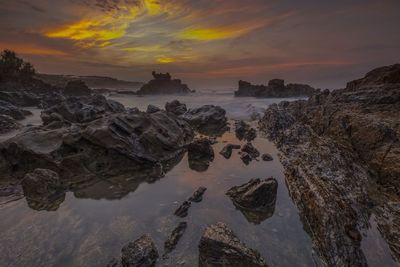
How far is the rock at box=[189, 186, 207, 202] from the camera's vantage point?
25.0ft

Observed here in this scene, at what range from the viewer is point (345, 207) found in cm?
591

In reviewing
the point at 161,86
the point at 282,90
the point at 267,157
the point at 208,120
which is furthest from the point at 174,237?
the point at 161,86

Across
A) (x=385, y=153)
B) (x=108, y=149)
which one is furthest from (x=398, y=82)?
(x=108, y=149)

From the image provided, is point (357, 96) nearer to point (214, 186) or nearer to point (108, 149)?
point (214, 186)

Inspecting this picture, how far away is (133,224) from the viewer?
21.1 ft

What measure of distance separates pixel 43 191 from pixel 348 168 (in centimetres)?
1028

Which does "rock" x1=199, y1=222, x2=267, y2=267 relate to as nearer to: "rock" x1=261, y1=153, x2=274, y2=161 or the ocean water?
the ocean water

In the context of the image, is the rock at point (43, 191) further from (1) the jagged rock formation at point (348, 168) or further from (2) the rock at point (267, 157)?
(2) the rock at point (267, 157)

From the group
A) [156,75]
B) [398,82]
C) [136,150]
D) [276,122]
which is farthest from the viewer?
[156,75]

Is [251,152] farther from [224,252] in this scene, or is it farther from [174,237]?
[224,252]

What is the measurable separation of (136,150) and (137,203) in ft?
11.8

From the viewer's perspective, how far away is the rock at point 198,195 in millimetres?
7605

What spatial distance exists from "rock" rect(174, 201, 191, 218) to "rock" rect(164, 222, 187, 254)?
0.49 metres

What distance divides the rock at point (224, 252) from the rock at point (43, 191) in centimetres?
502
